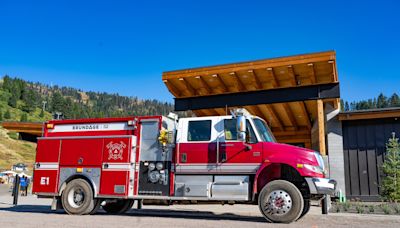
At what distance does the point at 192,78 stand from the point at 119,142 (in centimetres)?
808

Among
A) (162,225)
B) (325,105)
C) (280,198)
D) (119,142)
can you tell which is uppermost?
(325,105)

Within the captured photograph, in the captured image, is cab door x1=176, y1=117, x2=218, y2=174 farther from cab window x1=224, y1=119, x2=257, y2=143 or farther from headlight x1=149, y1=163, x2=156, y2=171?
headlight x1=149, y1=163, x2=156, y2=171

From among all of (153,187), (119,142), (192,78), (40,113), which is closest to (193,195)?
(153,187)

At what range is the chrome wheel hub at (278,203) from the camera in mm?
8984

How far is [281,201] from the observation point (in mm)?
9016

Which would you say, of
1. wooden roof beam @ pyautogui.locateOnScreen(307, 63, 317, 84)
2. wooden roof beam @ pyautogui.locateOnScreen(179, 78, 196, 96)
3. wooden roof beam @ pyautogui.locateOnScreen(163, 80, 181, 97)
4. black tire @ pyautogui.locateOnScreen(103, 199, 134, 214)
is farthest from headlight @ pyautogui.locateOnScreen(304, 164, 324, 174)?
wooden roof beam @ pyautogui.locateOnScreen(163, 80, 181, 97)

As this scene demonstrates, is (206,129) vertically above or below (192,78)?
below

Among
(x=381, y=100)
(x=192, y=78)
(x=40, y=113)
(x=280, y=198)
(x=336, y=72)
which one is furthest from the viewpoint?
(x=40, y=113)

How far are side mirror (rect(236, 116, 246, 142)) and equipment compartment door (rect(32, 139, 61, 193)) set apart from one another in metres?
5.57

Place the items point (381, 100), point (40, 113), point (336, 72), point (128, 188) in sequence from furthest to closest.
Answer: point (40, 113) < point (381, 100) < point (336, 72) < point (128, 188)

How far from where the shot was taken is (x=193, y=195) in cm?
978

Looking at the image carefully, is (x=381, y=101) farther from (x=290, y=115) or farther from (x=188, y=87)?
(x=188, y=87)

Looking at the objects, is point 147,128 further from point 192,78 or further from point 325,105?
point 325,105

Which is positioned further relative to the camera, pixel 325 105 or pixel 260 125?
pixel 325 105
